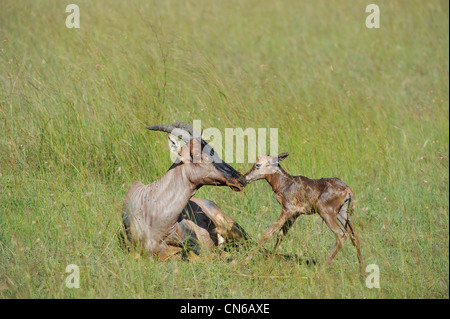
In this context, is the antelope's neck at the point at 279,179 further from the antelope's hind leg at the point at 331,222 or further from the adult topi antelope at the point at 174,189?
the antelope's hind leg at the point at 331,222

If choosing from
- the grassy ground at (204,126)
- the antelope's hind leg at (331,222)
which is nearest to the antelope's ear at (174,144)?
the grassy ground at (204,126)

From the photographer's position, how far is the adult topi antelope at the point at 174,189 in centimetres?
573

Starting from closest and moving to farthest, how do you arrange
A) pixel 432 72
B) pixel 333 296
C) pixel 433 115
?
1. pixel 333 296
2. pixel 433 115
3. pixel 432 72

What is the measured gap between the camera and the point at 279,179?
19.4 ft

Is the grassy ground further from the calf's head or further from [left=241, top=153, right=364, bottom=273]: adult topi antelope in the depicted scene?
the calf's head

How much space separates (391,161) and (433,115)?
2.23 meters

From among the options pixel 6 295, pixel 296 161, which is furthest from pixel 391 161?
pixel 6 295

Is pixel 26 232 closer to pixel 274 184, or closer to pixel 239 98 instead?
pixel 274 184

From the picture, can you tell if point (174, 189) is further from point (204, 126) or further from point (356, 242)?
point (204, 126)

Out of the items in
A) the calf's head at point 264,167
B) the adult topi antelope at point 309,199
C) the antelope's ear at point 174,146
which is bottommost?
the adult topi antelope at point 309,199

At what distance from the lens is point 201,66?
830 cm

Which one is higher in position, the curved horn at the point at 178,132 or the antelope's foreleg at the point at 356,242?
the curved horn at the point at 178,132

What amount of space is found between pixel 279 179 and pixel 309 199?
0.41 meters

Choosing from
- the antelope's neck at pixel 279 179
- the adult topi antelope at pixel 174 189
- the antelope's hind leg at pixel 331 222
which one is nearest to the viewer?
the antelope's hind leg at pixel 331 222
